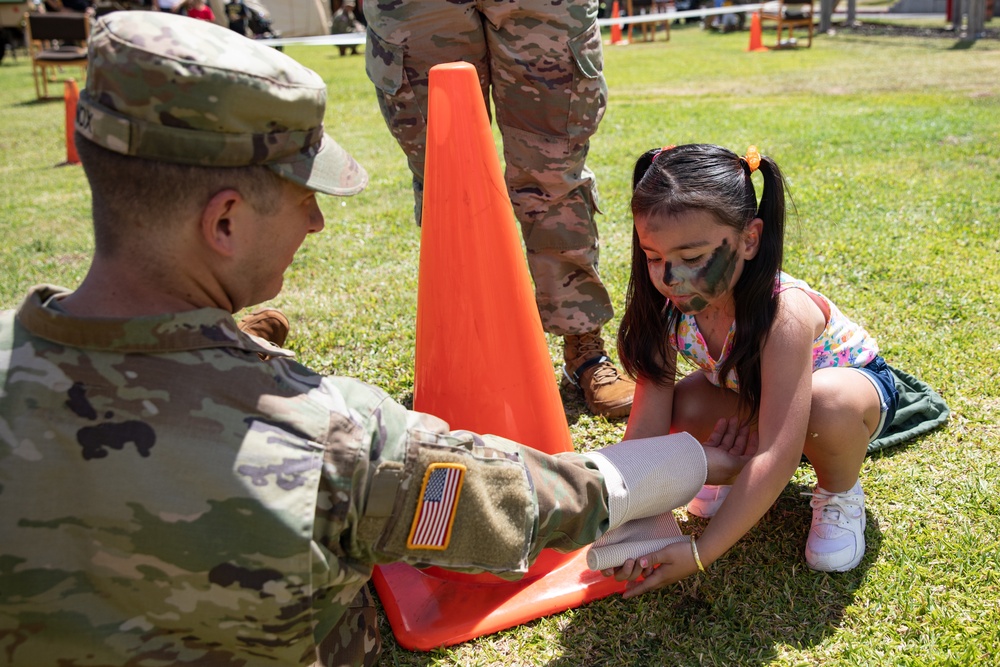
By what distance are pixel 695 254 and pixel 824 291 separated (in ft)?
6.31

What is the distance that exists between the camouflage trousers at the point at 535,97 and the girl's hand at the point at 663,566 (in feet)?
3.94

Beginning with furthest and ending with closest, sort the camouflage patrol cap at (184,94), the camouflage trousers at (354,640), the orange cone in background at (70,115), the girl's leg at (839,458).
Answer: the orange cone in background at (70,115) → the girl's leg at (839,458) → the camouflage trousers at (354,640) → the camouflage patrol cap at (184,94)

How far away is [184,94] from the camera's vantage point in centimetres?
135

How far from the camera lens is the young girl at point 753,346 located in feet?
6.60

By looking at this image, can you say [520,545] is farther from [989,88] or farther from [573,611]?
[989,88]

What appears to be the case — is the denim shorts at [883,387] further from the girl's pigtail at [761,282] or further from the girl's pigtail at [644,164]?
the girl's pigtail at [644,164]

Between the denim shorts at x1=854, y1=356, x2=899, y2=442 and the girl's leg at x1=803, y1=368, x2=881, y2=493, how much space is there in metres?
0.05

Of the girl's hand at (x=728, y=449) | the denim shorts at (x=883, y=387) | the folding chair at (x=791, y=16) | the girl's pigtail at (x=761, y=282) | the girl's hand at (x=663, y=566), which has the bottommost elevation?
the girl's hand at (x=663, y=566)

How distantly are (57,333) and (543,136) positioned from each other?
1.78m

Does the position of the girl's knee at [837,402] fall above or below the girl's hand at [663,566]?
above

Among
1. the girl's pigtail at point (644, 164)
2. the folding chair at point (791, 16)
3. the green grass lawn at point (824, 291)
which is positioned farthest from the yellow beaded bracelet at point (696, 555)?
the folding chair at point (791, 16)

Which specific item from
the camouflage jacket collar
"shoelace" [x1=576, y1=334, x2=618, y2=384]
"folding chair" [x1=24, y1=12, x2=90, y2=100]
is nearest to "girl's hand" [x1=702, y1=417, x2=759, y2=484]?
"shoelace" [x1=576, y1=334, x2=618, y2=384]

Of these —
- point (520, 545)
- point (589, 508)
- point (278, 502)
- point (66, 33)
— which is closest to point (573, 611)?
point (589, 508)

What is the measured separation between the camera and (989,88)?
960 centimetres
